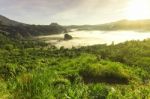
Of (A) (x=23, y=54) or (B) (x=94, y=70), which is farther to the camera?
(A) (x=23, y=54)

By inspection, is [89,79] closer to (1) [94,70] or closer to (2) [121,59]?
(1) [94,70]

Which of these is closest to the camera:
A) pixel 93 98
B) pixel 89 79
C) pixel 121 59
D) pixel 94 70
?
pixel 93 98

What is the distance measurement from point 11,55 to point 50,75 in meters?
126

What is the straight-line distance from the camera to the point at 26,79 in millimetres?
9961

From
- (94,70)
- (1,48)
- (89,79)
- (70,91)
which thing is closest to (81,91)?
(70,91)

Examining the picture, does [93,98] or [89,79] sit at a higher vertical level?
[93,98]

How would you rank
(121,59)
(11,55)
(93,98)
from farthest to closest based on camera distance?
1. (11,55)
2. (121,59)
3. (93,98)

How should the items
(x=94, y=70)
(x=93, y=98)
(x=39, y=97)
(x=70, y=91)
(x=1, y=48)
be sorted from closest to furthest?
(x=39, y=97), (x=70, y=91), (x=93, y=98), (x=94, y=70), (x=1, y=48)

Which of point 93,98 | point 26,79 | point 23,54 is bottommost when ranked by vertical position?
point 23,54

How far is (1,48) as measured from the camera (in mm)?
158500

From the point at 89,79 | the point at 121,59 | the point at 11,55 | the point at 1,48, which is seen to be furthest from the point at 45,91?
the point at 1,48

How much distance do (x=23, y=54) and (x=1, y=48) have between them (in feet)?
83.4

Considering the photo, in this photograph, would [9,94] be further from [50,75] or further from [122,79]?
[122,79]

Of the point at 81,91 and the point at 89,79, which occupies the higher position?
the point at 81,91
